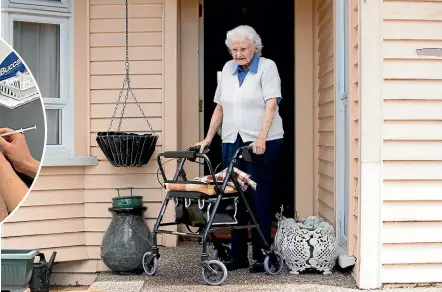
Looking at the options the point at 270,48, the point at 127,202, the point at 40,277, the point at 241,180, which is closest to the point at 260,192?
the point at 241,180

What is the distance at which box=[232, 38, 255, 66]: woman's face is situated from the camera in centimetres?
396

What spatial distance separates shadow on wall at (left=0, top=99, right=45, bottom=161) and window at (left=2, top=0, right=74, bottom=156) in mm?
2836

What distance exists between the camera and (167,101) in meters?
5.12

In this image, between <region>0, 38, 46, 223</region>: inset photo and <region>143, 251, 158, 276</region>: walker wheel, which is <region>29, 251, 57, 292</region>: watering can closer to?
<region>143, 251, 158, 276</region>: walker wheel

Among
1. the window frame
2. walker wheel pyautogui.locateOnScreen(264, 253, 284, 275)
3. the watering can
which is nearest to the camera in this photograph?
walker wheel pyautogui.locateOnScreen(264, 253, 284, 275)

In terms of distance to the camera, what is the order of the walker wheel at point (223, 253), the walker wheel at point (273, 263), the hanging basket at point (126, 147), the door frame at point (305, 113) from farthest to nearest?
the door frame at point (305, 113) < the hanging basket at point (126, 147) < the walker wheel at point (223, 253) < the walker wheel at point (273, 263)

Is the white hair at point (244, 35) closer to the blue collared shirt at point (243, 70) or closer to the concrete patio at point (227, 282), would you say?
the blue collared shirt at point (243, 70)

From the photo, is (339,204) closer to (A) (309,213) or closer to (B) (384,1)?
(A) (309,213)

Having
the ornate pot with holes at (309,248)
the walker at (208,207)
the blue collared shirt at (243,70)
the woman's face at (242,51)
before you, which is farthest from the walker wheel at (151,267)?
the woman's face at (242,51)

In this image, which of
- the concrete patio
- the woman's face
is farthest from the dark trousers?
the woman's face

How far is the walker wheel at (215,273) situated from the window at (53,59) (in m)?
1.97

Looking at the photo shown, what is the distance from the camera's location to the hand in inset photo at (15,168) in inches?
89.4

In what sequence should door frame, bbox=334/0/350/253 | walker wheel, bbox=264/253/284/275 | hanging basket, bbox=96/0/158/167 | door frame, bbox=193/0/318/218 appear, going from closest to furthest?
walker wheel, bbox=264/253/284/275, door frame, bbox=334/0/350/253, hanging basket, bbox=96/0/158/167, door frame, bbox=193/0/318/218

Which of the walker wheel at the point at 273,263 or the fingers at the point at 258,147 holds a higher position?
the fingers at the point at 258,147
